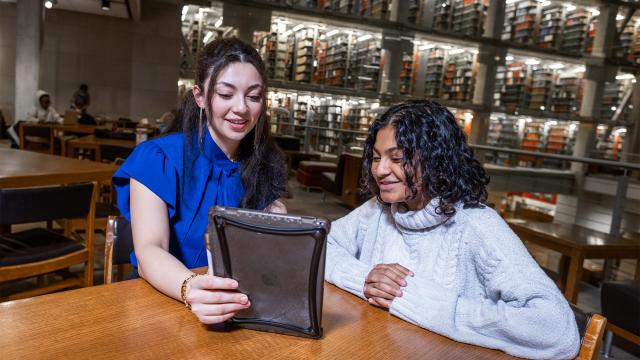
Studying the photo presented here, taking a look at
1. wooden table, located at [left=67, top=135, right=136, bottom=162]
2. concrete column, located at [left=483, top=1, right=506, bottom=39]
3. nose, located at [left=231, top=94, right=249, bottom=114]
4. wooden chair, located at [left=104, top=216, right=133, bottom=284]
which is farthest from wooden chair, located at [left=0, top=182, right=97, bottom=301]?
concrete column, located at [left=483, top=1, right=506, bottom=39]

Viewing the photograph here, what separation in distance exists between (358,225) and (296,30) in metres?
11.4

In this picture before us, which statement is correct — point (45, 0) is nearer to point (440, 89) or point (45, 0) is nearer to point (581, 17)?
point (440, 89)

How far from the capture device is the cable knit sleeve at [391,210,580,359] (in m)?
0.84

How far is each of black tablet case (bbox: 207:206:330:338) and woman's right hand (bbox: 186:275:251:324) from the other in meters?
Answer: 0.01

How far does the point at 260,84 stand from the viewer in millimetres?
1170

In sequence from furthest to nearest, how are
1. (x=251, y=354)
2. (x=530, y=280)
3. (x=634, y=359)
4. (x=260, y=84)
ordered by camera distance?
1. (x=634, y=359)
2. (x=260, y=84)
3. (x=530, y=280)
4. (x=251, y=354)

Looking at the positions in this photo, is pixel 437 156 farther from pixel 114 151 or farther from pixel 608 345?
pixel 114 151

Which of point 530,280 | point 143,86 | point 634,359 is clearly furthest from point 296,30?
point 530,280

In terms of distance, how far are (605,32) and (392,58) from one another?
5.76 meters

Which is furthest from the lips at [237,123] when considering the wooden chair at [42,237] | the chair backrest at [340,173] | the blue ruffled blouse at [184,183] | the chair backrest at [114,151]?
the chair backrest at [340,173]

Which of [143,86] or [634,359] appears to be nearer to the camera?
[634,359]

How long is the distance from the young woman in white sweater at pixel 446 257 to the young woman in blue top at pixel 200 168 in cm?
33

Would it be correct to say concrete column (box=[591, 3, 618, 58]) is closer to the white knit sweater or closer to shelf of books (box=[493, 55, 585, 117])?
shelf of books (box=[493, 55, 585, 117])

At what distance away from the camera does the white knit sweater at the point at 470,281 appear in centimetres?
85
